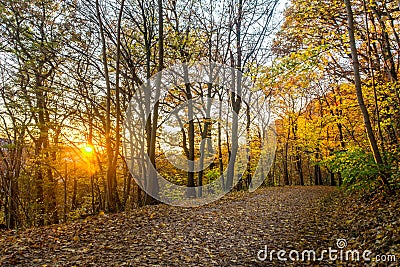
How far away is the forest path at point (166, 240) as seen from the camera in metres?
4.49

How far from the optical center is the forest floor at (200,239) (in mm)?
4430

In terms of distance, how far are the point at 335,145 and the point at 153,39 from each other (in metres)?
14.1

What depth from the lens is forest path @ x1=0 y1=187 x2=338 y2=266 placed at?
14.7 feet

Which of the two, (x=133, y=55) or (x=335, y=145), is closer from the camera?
(x=133, y=55)

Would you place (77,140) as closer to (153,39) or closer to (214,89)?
(153,39)

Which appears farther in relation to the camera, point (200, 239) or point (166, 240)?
point (200, 239)

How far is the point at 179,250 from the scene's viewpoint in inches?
197

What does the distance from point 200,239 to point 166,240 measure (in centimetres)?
69

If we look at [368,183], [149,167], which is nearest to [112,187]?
A: [149,167]

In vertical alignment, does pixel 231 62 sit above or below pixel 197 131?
above

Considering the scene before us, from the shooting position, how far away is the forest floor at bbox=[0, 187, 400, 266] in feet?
14.5

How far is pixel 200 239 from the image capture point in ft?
18.8

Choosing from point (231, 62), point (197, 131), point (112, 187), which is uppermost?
point (231, 62)

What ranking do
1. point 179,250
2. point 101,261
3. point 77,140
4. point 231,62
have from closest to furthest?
point 101,261, point 179,250, point 77,140, point 231,62
